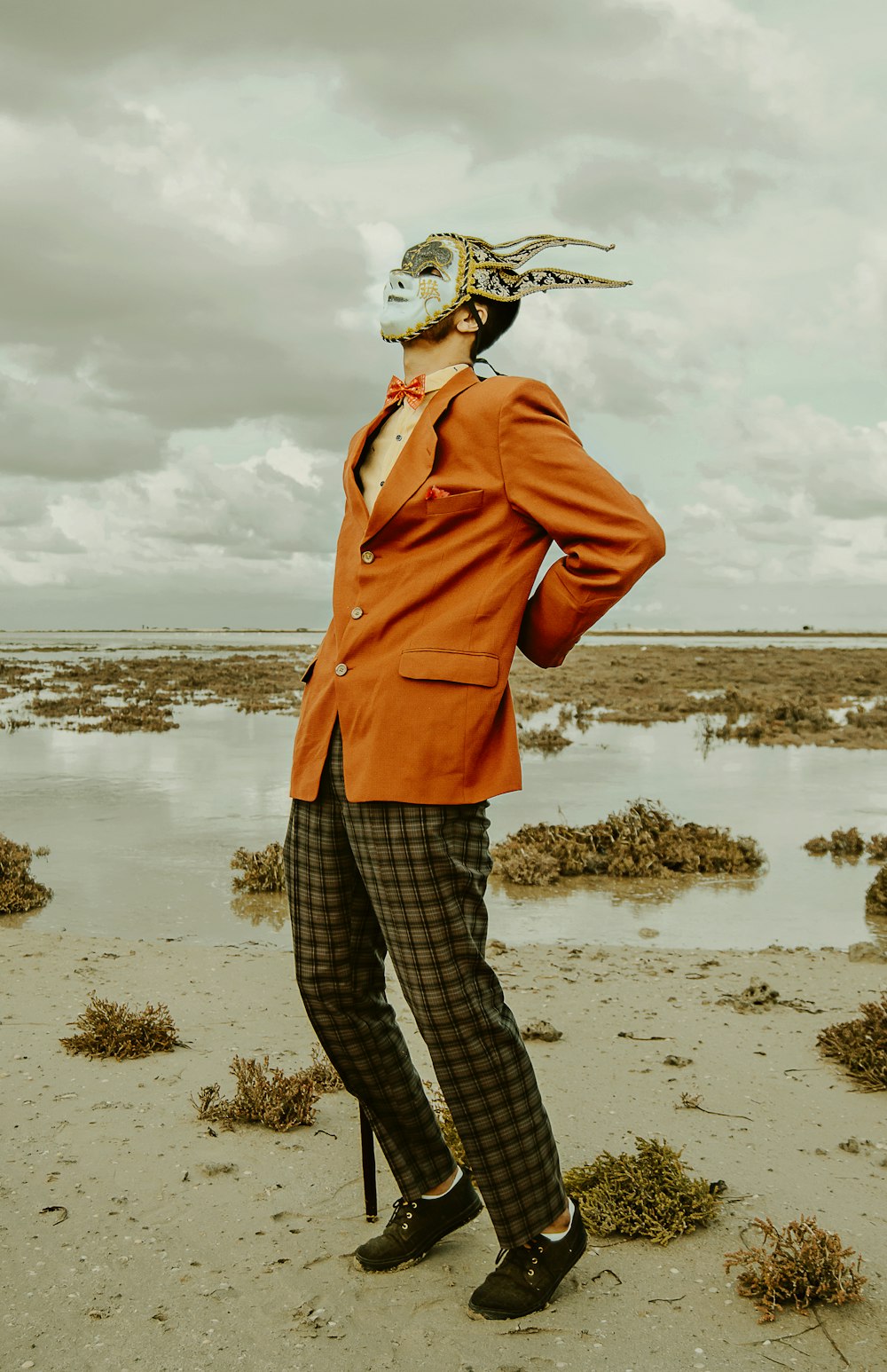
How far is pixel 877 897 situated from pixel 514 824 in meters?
3.96

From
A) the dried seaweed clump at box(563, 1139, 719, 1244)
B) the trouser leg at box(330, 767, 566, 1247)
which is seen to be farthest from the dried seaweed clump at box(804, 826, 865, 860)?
the trouser leg at box(330, 767, 566, 1247)

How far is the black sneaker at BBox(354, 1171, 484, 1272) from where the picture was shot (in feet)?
8.90

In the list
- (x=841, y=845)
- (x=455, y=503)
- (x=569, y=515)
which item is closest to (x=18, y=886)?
(x=455, y=503)

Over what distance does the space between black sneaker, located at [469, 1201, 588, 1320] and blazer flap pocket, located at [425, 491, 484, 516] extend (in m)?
1.76

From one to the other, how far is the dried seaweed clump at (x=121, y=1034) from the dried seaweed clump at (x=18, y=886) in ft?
10.9

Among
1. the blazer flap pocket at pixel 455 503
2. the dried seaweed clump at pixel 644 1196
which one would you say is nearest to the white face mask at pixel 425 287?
the blazer flap pocket at pixel 455 503

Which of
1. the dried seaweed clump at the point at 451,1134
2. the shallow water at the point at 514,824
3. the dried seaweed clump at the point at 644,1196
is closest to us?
the dried seaweed clump at the point at 644,1196

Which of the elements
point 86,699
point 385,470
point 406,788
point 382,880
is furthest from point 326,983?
point 86,699

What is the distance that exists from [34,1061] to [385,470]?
318cm

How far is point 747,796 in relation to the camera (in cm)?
1304

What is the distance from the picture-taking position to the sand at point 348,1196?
2.43 metres

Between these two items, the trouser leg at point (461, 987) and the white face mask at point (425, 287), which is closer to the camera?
the trouser leg at point (461, 987)

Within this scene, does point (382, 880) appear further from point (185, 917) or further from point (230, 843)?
point (230, 843)

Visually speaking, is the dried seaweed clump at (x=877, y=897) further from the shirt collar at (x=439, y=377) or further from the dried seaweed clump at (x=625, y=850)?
the shirt collar at (x=439, y=377)
